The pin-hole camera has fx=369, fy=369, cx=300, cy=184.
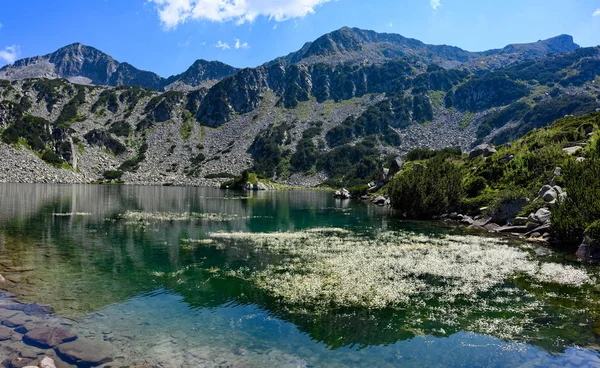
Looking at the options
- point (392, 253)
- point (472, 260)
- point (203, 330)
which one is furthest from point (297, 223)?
point (203, 330)

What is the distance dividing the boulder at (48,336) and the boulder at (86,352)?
1.49ft

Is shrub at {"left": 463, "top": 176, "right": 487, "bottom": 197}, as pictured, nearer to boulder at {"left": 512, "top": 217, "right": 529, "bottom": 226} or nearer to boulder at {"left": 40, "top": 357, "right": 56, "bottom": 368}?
boulder at {"left": 512, "top": 217, "right": 529, "bottom": 226}

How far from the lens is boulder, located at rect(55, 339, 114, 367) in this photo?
12.9 metres

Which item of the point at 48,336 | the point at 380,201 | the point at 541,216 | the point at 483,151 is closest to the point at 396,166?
the point at 380,201

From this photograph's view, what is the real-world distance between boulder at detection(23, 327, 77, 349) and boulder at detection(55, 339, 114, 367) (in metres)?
0.45

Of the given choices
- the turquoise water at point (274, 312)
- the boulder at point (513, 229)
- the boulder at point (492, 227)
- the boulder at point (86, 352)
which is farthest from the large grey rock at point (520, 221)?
the boulder at point (86, 352)

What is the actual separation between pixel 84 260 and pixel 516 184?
5831 cm

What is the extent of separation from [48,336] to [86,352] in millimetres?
2420

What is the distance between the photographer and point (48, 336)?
1460cm

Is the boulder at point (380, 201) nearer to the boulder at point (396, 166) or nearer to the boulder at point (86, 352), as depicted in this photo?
the boulder at point (396, 166)

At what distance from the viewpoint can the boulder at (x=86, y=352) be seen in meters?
12.9

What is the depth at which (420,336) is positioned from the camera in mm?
15852

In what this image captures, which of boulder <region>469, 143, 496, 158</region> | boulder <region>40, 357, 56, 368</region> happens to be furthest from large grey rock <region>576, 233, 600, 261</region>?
boulder <region>469, 143, 496, 158</region>

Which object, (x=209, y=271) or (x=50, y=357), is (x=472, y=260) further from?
(x=50, y=357)
